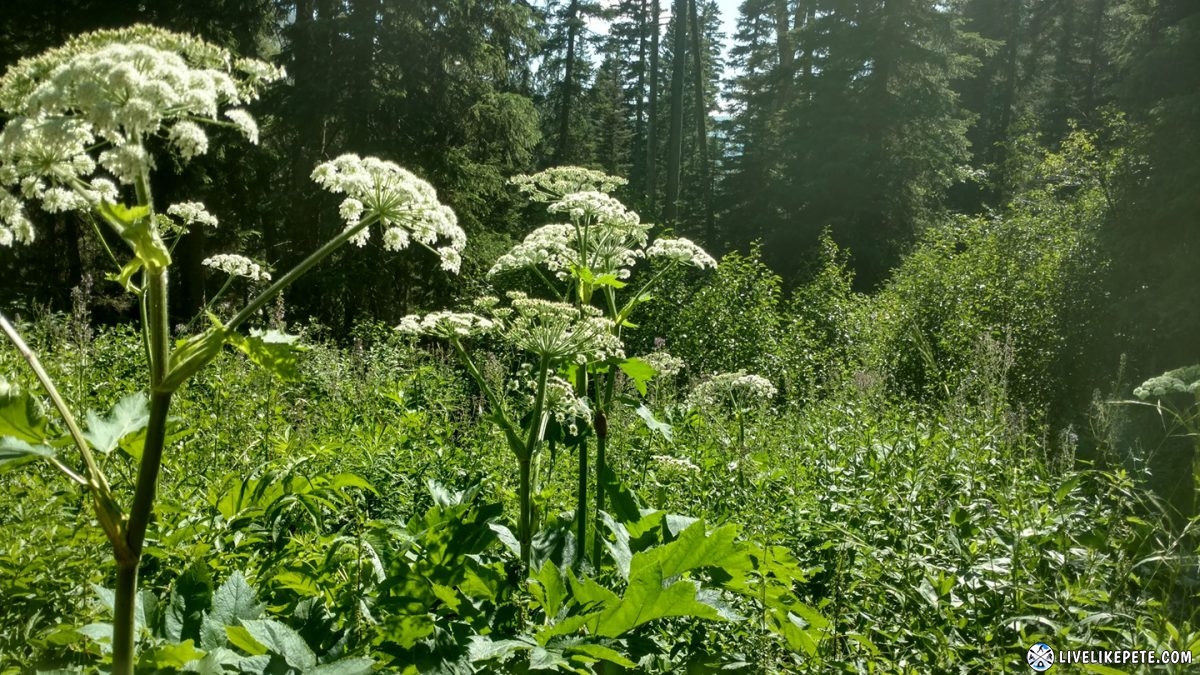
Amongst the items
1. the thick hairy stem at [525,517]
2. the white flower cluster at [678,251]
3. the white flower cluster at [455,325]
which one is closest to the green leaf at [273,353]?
the thick hairy stem at [525,517]

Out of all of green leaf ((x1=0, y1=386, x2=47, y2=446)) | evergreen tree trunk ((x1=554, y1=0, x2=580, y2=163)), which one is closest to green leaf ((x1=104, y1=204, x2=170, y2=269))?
green leaf ((x1=0, y1=386, x2=47, y2=446))

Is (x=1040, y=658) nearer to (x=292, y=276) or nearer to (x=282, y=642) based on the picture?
(x=282, y=642)

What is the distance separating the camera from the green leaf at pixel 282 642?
1.55 meters

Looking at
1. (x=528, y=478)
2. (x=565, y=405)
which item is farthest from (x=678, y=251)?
(x=528, y=478)

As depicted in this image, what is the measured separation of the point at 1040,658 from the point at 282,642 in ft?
6.84

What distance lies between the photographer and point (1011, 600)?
109 inches

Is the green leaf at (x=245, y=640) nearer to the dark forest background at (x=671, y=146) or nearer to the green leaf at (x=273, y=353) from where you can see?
the green leaf at (x=273, y=353)

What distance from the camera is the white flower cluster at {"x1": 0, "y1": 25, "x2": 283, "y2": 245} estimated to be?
3.92 feet

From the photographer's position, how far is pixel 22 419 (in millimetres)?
1240

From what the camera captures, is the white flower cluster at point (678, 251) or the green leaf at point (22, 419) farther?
the white flower cluster at point (678, 251)

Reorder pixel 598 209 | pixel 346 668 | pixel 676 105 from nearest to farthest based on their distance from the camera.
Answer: pixel 346 668 < pixel 598 209 < pixel 676 105

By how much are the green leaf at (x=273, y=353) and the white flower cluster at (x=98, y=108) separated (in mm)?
303

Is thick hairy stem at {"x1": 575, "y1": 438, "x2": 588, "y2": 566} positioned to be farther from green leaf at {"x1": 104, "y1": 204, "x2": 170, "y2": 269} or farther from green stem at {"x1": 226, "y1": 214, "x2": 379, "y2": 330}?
green leaf at {"x1": 104, "y1": 204, "x2": 170, "y2": 269}

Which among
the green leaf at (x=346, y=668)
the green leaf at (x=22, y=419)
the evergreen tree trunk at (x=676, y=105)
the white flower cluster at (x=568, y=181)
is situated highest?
the evergreen tree trunk at (x=676, y=105)
